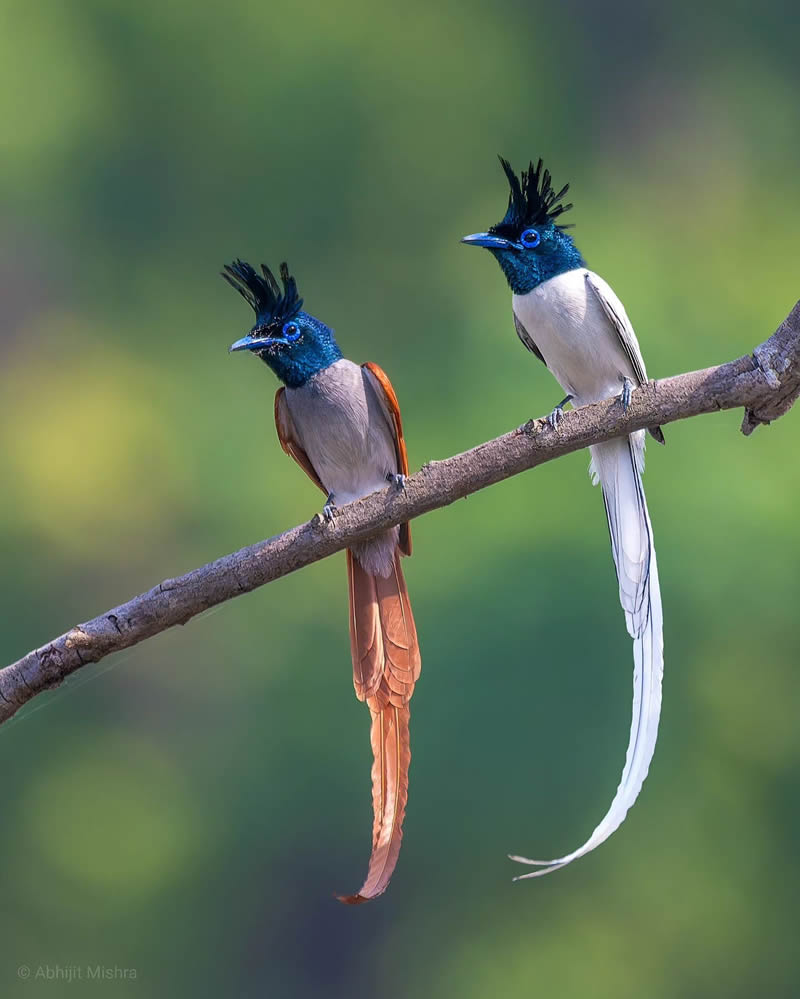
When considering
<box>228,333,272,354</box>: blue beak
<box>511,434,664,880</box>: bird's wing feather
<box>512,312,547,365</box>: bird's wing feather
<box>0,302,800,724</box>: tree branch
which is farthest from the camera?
<box>512,312,547,365</box>: bird's wing feather

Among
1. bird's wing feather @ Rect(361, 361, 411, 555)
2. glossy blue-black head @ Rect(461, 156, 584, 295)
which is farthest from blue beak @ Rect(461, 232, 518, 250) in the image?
bird's wing feather @ Rect(361, 361, 411, 555)

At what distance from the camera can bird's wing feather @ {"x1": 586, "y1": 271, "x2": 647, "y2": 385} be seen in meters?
1.72

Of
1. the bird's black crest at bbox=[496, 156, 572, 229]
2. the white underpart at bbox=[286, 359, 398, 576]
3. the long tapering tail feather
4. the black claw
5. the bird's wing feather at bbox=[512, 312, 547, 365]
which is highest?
the bird's black crest at bbox=[496, 156, 572, 229]

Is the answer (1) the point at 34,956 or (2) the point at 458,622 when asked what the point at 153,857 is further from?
(2) the point at 458,622

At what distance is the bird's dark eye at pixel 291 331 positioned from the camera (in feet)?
5.77

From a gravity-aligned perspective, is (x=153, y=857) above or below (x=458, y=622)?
below

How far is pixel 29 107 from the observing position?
17.4 ft

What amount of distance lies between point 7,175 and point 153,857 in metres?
2.95

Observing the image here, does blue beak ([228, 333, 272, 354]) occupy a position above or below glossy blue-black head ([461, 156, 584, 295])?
below

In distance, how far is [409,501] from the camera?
1.47 metres

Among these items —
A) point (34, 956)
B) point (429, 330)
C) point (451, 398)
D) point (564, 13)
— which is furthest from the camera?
point (564, 13)

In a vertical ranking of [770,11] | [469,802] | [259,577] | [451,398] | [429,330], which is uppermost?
[770,11]

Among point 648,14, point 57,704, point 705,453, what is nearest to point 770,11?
point 648,14

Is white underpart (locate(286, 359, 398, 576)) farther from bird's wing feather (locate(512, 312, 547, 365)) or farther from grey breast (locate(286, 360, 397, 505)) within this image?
bird's wing feather (locate(512, 312, 547, 365))
